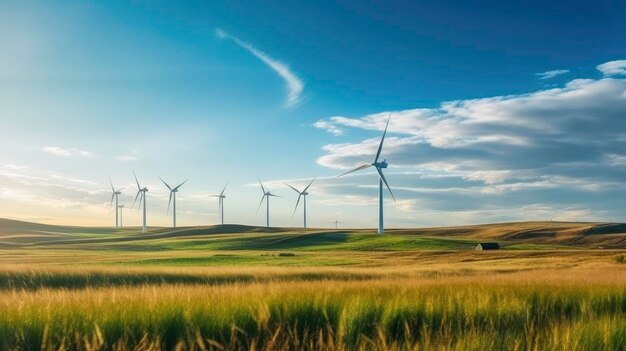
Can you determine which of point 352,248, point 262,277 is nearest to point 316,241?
point 352,248

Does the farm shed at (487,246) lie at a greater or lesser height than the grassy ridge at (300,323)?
lesser

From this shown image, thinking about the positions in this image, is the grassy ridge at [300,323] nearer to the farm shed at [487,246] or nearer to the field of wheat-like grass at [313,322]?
the field of wheat-like grass at [313,322]

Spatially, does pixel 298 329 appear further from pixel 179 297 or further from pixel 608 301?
pixel 608 301

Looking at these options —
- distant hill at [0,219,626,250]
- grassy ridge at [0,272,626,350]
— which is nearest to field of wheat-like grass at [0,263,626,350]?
grassy ridge at [0,272,626,350]

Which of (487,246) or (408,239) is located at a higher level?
(408,239)

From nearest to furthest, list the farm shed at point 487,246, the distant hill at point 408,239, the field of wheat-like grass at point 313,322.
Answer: the field of wheat-like grass at point 313,322
the farm shed at point 487,246
the distant hill at point 408,239

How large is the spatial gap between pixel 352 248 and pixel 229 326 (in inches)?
3286

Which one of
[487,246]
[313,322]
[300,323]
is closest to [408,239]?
[487,246]

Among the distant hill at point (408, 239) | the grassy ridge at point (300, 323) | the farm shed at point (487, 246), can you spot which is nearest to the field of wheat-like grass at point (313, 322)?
the grassy ridge at point (300, 323)

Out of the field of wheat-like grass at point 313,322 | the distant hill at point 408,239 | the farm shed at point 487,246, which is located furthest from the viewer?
the distant hill at point 408,239

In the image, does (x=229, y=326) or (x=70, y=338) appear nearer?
(x=70, y=338)

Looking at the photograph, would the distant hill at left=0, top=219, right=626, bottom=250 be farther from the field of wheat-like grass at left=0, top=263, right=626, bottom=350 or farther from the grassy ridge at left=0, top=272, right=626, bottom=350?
the grassy ridge at left=0, top=272, right=626, bottom=350

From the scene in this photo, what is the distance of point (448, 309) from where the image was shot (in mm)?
9672

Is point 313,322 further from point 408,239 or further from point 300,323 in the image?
point 408,239
